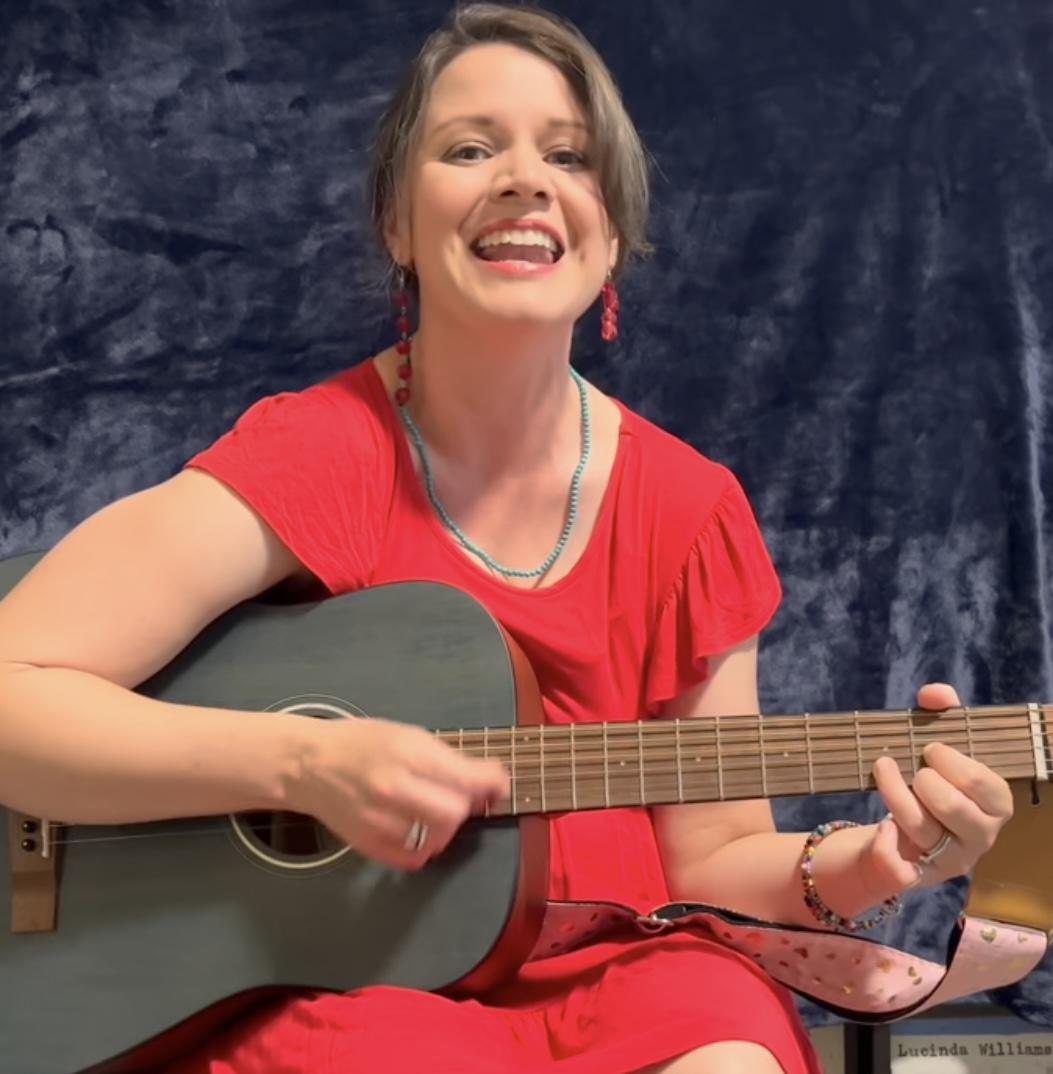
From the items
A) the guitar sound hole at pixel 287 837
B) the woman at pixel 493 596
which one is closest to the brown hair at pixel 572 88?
the woman at pixel 493 596

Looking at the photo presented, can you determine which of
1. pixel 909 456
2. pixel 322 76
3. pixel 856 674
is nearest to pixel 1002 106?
pixel 909 456

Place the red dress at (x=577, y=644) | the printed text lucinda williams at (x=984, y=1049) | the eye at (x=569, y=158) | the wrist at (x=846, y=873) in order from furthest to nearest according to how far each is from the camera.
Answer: the printed text lucinda williams at (x=984, y=1049) < the eye at (x=569, y=158) < the wrist at (x=846, y=873) < the red dress at (x=577, y=644)

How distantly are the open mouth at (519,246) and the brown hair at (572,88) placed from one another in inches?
2.8

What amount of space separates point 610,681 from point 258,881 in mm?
346

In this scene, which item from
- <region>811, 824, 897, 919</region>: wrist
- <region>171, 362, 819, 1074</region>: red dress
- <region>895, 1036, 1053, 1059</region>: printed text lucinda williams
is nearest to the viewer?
<region>171, 362, 819, 1074</region>: red dress

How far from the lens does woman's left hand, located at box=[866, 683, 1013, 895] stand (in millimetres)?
926

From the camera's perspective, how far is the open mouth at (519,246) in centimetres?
108

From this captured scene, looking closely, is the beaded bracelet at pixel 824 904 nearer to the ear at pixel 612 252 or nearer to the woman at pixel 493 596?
the woman at pixel 493 596

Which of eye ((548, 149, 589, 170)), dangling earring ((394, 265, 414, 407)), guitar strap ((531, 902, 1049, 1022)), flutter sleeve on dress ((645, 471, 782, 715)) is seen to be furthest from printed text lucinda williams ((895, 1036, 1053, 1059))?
eye ((548, 149, 589, 170))

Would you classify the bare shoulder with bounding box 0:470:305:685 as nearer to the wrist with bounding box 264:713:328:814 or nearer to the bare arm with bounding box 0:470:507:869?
the bare arm with bounding box 0:470:507:869

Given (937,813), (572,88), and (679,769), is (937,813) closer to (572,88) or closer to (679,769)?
(679,769)

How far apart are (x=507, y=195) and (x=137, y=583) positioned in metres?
0.44

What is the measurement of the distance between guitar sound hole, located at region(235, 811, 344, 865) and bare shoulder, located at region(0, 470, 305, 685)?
0.49ft

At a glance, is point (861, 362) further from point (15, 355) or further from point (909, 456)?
point (15, 355)
